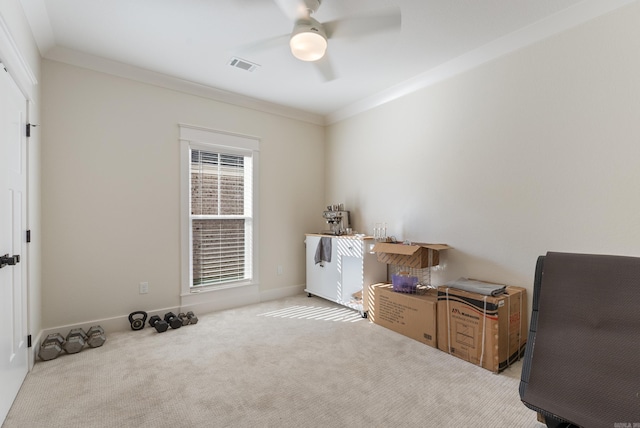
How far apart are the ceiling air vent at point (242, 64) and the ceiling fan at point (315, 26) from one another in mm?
972

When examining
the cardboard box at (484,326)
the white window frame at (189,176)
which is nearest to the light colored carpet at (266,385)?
the cardboard box at (484,326)

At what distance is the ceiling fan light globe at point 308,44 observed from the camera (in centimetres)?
196

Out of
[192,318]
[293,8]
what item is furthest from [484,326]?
[192,318]

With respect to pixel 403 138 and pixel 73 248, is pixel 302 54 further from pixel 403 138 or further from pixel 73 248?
pixel 73 248

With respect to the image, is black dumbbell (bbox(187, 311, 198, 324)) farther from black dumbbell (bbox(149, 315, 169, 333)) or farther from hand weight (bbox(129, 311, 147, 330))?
hand weight (bbox(129, 311, 147, 330))

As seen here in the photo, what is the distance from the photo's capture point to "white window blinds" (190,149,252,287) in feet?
12.1

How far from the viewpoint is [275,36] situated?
8.59 feet

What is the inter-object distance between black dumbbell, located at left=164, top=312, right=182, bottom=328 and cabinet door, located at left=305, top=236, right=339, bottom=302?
1.75 metres

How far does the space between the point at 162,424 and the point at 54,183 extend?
7.99ft

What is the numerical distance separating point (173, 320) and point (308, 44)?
292 cm

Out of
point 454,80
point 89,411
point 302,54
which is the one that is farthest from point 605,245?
point 89,411

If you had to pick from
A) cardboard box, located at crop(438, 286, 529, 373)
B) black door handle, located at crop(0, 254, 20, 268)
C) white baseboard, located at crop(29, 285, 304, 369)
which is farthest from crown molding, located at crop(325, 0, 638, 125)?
black door handle, located at crop(0, 254, 20, 268)

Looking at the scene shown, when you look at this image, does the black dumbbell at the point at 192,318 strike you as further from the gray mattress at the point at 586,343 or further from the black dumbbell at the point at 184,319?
the gray mattress at the point at 586,343

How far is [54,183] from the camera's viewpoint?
111 inches
